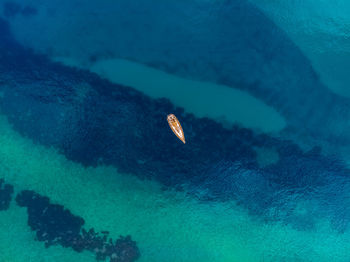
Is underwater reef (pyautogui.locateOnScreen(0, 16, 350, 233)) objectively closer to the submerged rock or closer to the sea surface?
the sea surface

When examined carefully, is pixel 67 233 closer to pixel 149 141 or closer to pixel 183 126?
pixel 149 141

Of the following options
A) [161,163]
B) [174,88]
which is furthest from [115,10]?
[161,163]

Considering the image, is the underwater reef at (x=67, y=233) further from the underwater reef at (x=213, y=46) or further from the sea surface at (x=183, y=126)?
the underwater reef at (x=213, y=46)

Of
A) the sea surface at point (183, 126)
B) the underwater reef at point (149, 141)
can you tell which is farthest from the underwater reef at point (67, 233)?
the underwater reef at point (149, 141)

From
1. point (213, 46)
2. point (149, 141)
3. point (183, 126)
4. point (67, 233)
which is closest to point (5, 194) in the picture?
point (67, 233)

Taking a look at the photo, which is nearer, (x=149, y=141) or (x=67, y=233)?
(x=67, y=233)
